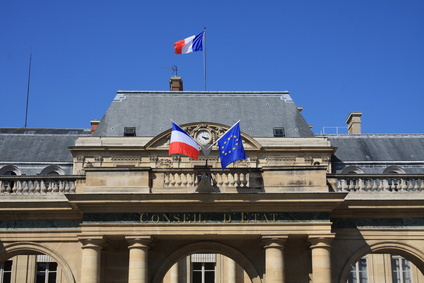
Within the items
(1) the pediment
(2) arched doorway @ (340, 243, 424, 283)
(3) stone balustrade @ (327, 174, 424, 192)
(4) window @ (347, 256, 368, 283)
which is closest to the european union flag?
(3) stone balustrade @ (327, 174, 424, 192)

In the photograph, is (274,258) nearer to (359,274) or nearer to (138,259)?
(138,259)

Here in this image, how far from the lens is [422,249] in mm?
20094

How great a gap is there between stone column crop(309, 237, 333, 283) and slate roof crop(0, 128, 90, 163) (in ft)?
51.5

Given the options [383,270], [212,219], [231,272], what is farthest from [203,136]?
[212,219]

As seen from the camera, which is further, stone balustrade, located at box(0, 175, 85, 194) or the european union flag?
stone balustrade, located at box(0, 175, 85, 194)

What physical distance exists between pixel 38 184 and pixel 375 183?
9.71 meters

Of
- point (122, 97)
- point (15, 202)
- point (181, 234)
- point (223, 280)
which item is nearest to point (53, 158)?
point (122, 97)

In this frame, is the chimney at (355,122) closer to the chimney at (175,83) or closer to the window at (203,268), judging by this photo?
the chimney at (175,83)

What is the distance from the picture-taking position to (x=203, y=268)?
31734mm

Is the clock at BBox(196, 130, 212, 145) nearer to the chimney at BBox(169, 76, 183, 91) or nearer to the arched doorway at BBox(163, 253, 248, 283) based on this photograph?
the arched doorway at BBox(163, 253, 248, 283)

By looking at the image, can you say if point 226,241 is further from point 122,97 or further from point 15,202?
point 122,97

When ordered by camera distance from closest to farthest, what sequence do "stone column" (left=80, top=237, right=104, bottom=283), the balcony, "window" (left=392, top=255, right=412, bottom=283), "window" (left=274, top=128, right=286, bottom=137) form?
"stone column" (left=80, top=237, right=104, bottom=283), the balcony, "window" (left=274, top=128, right=286, bottom=137), "window" (left=392, top=255, right=412, bottom=283)

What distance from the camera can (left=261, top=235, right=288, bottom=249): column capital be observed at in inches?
751

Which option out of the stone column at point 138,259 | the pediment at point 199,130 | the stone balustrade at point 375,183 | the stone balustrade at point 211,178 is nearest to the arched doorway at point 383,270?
the pediment at point 199,130
